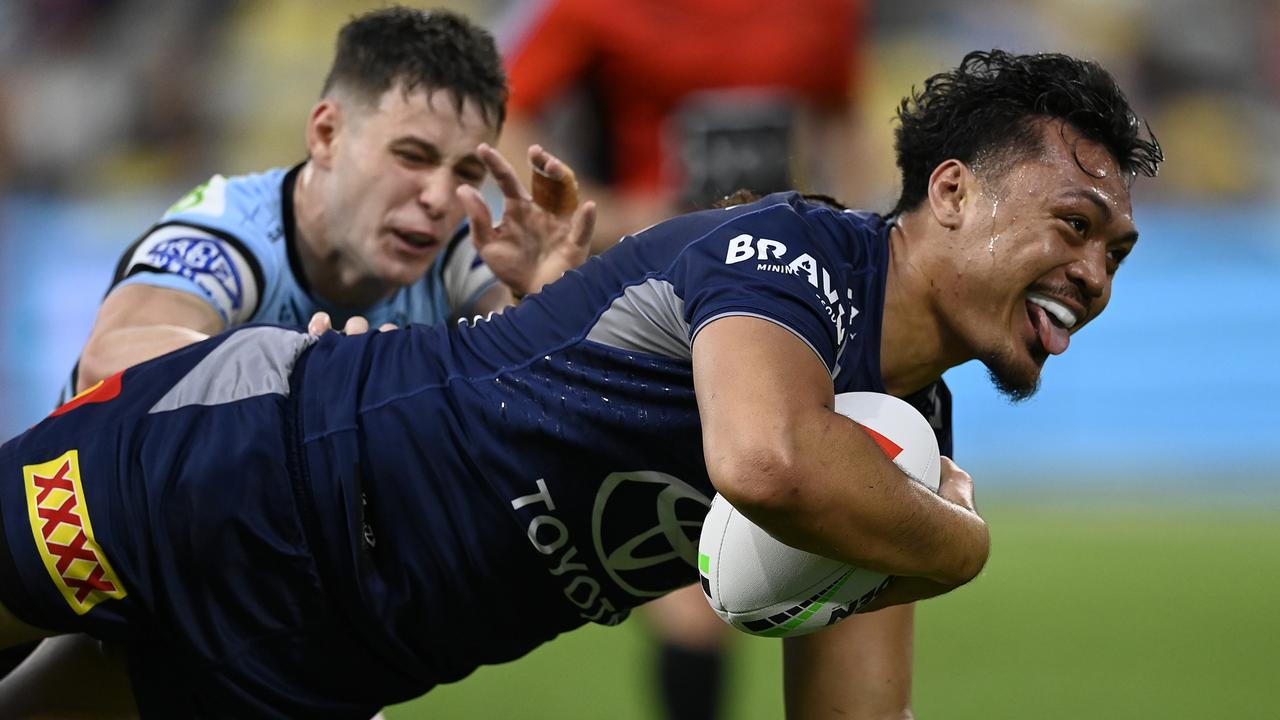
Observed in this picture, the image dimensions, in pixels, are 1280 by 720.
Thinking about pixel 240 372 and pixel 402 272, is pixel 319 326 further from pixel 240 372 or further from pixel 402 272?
pixel 402 272

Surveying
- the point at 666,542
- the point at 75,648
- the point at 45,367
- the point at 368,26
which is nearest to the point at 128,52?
the point at 45,367

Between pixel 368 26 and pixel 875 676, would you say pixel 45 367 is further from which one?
pixel 875 676

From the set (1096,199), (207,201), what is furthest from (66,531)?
(1096,199)

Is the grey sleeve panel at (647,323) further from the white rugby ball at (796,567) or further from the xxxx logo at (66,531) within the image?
the xxxx logo at (66,531)

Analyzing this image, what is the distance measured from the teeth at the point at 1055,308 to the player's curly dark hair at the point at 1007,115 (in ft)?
0.75

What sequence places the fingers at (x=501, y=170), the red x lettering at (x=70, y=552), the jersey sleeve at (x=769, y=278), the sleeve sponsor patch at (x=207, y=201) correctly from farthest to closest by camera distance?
the sleeve sponsor patch at (x=207, y=201)
the fingers at (x=501, y=170)
the red x lettering at (x=70, y=552)
the jersey sleeve at (x=769, y=278)

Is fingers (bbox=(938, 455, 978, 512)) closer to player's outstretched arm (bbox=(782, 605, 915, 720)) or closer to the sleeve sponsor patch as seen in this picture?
player's outstretched arm (bbox=(782, 605, 915, 720))

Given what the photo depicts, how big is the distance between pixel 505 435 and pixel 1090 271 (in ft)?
3.52

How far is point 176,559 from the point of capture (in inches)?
117

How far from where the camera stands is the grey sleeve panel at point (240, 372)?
304 centimetres

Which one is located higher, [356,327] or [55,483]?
[356,327]

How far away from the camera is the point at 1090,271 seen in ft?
9.20

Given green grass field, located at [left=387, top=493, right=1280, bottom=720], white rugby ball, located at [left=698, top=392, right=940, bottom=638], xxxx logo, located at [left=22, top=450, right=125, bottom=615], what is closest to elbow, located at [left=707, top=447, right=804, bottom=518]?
white rugby ball, located at [left=698, top=392, right=940, bottom=638]

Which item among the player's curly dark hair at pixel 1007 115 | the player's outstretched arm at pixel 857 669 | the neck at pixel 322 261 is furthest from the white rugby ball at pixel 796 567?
the neck at pixel 322 261
